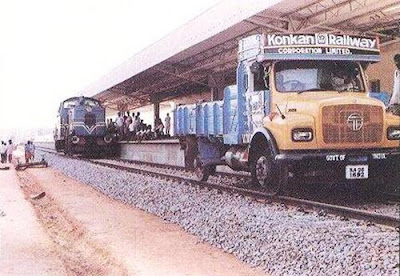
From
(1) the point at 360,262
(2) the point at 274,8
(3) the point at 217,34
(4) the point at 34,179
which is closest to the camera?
(1) the point at 360,262

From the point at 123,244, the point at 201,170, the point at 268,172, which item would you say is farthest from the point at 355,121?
the point at 201,170

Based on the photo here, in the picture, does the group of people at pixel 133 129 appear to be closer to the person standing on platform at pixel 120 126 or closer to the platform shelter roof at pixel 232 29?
the person standing on platform at pixel 120 126

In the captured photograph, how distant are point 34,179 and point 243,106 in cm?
1175

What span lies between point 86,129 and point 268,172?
21753 millimetres

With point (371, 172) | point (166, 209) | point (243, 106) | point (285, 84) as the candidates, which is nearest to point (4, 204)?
point (166, 209)

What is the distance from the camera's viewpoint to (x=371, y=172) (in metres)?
9.61

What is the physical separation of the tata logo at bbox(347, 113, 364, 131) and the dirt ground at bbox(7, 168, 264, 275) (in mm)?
3185

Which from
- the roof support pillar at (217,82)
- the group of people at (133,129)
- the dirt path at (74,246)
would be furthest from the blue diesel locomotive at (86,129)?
the dirt path at (74,246)

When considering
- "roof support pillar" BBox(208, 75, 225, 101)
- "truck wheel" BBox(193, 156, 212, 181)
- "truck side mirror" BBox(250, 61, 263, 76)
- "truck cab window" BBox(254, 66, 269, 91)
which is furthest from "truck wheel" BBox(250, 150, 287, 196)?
"roof support pillar" BBox(208, 75, 225, 101)

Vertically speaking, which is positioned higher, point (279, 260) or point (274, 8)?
point (274, 8)

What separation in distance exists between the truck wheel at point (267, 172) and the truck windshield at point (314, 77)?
1.27m

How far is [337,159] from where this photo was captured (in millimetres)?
8977

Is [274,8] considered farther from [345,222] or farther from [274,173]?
[345,222]

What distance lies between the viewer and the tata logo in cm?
900
